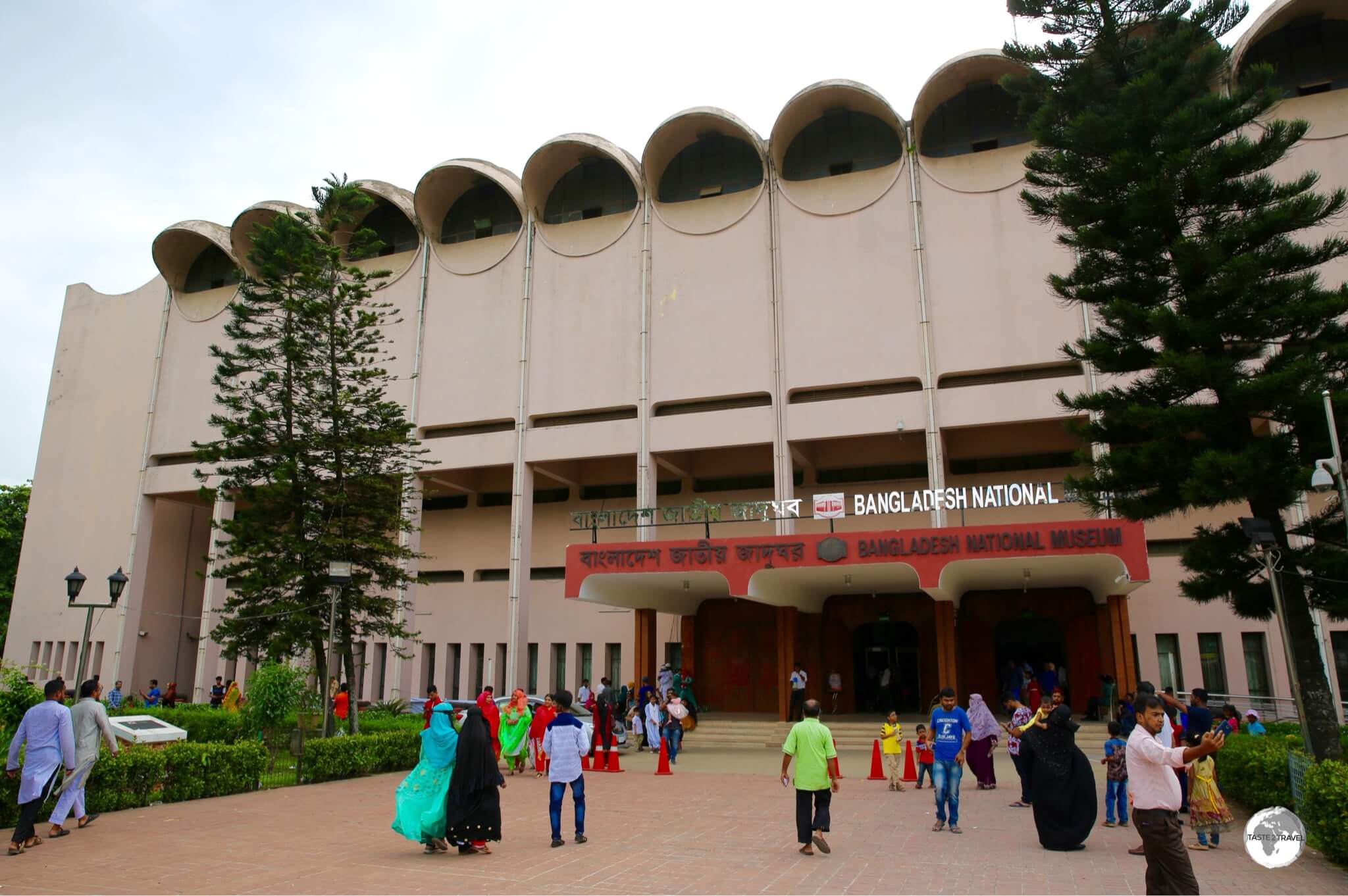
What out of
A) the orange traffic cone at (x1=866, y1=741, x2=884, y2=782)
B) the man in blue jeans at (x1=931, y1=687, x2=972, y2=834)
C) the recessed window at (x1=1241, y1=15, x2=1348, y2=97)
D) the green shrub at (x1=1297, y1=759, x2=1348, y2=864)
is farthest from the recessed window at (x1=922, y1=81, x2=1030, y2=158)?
the green shrub at (x1=1297, y1=759, x2=1348, y2=864)

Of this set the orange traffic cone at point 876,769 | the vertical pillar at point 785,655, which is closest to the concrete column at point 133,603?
the vertical pillar at point 785,655

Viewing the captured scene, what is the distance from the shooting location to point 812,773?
7.42m

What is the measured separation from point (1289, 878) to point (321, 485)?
17.1 meters

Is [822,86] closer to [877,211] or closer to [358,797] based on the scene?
[877,211]

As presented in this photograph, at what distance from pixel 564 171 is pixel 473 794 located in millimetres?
24418

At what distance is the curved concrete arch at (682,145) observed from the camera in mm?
25984

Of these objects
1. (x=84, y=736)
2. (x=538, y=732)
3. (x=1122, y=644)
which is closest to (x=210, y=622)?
(x=538, y=732)

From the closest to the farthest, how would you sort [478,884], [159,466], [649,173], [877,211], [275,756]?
[478,884] → [275,756] → [877,211] → [649,173] → [159,466]

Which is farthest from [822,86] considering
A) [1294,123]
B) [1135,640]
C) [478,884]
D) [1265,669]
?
[478,884]

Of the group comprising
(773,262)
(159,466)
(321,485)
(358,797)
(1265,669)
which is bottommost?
(358,797)

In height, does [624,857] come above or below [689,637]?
below

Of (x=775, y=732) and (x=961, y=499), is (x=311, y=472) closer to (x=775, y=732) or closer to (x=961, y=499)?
(x=775, y=732)

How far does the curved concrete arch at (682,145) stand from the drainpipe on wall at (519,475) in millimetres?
4231

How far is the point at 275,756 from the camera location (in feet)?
44.6
